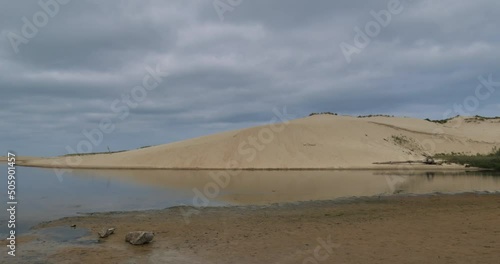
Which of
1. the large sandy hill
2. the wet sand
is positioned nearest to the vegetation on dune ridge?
the large sandy hill

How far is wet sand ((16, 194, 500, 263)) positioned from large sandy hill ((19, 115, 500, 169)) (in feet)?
96.5

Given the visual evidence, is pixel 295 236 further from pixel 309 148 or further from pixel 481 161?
pixel 309 148

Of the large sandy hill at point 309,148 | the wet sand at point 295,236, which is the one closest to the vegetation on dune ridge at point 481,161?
the large sandy hill at point 309,148

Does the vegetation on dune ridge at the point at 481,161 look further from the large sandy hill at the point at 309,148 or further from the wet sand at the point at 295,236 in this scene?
the wet sand at the point at 295,236

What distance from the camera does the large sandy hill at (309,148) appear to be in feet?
147

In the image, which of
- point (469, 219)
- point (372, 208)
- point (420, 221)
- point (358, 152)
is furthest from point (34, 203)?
point (358, 152)

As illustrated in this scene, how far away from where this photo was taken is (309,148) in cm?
4797

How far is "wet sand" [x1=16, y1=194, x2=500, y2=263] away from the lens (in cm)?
823

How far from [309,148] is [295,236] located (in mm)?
38286

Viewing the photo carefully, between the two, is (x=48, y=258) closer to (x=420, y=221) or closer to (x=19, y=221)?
(x=19, y=221)

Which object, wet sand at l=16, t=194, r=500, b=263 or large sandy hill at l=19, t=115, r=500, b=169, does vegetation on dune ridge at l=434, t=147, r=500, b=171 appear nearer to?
large sandy hill at l=19, t=115, r=500, b=169

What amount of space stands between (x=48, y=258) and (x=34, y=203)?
10186mm

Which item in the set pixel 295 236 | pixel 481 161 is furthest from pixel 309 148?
pixel 295 236

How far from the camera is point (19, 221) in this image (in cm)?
1309
